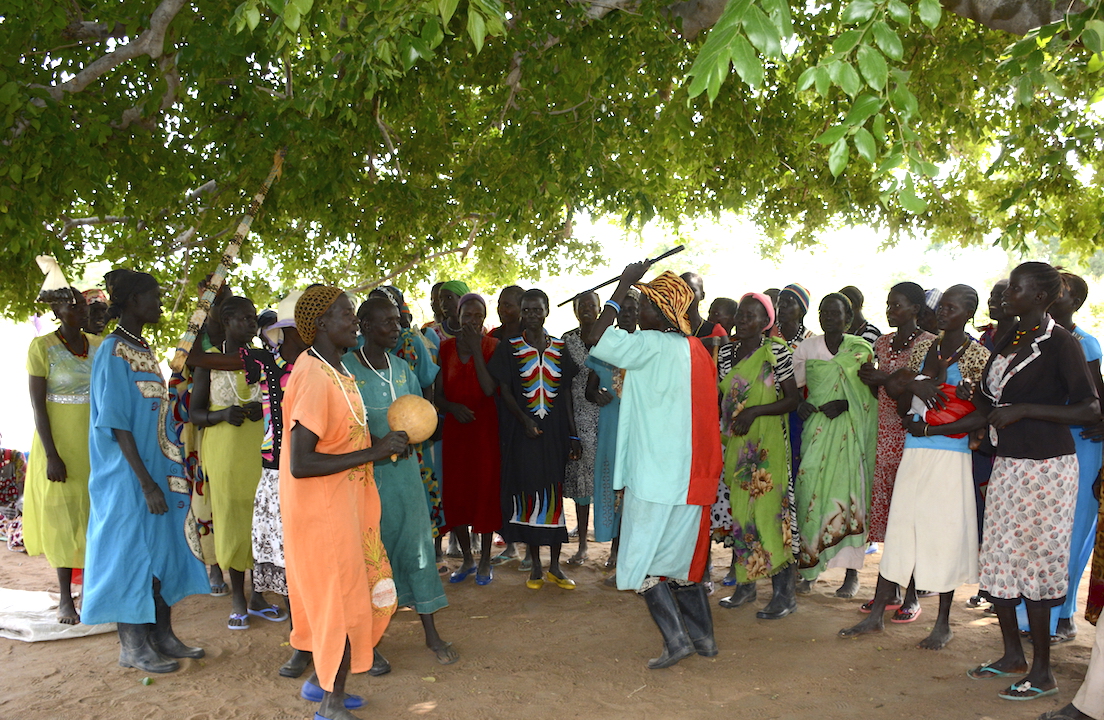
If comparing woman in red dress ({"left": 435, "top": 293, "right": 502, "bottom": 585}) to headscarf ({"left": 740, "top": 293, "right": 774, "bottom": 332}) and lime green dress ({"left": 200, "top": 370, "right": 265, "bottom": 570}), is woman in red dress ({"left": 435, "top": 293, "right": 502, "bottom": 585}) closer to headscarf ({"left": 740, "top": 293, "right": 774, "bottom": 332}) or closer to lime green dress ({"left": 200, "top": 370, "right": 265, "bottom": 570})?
lime green dress ({"left": 200, "top": 370, "right": 265, "bottom": 570})

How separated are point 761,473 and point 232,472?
3.41 m

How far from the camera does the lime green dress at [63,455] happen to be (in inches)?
209

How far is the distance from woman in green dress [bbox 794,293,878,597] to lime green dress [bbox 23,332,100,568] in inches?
184

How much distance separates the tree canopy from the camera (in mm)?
5680

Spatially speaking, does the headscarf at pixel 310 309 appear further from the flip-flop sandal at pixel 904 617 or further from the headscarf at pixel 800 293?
the flip-flop sandal at pixel 904 617

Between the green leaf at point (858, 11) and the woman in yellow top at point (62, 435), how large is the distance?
4.95 metres

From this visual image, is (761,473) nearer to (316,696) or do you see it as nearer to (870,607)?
(870,607)

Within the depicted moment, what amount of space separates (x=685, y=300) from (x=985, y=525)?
193 centimetres

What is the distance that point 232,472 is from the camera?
540 cm

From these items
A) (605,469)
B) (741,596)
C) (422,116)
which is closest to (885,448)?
(741,596)

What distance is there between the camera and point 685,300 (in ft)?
15.2

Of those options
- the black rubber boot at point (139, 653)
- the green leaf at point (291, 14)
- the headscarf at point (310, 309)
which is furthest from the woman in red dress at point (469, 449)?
the green leaf at point (291, 14)

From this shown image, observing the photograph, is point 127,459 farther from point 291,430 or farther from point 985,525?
point 985,525

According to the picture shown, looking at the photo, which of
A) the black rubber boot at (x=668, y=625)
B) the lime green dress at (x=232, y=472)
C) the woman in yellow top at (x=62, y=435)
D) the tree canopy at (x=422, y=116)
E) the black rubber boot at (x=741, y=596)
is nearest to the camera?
the black rubber boot at (x=668, y=625)
